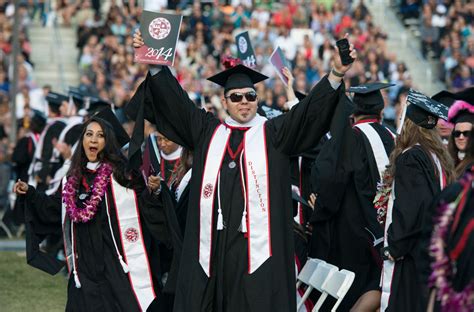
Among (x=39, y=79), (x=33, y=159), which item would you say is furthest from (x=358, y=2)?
(x=33, y=159)

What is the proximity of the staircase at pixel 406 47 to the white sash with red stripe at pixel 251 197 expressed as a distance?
21.0 meters

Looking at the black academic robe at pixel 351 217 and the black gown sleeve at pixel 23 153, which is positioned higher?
the black academic robe at pixel 351 217

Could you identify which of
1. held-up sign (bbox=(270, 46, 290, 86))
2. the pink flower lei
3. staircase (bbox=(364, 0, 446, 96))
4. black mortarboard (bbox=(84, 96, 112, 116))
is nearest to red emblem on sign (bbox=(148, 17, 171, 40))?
the pink flower lei

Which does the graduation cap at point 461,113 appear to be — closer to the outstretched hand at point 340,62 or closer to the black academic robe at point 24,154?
the outstretched hand at point 340,62

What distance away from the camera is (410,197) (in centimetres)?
796

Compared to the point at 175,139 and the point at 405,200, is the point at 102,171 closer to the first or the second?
the point at 175,139

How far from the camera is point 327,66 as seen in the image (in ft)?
89.9

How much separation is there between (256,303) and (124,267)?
5.24ft

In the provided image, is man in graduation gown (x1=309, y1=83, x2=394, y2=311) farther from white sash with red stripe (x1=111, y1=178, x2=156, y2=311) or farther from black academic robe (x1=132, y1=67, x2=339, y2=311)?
white sash with red stripe (x1=111, y1=178, x2=156, y2=311)

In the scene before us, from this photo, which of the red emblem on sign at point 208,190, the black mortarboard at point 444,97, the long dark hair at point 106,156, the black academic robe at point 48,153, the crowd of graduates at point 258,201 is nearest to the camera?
the crowd of graduates at point 258,201

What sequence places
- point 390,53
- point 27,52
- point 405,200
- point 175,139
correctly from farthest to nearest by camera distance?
point 390,53 < point 27,52 < point 175,139 < point 405,200

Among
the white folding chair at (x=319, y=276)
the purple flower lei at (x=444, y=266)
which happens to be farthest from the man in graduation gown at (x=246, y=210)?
the purple flower lei at (x=444, y=266)

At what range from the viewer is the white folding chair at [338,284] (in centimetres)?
876

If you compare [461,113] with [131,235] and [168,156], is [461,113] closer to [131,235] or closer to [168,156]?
[131,235]
